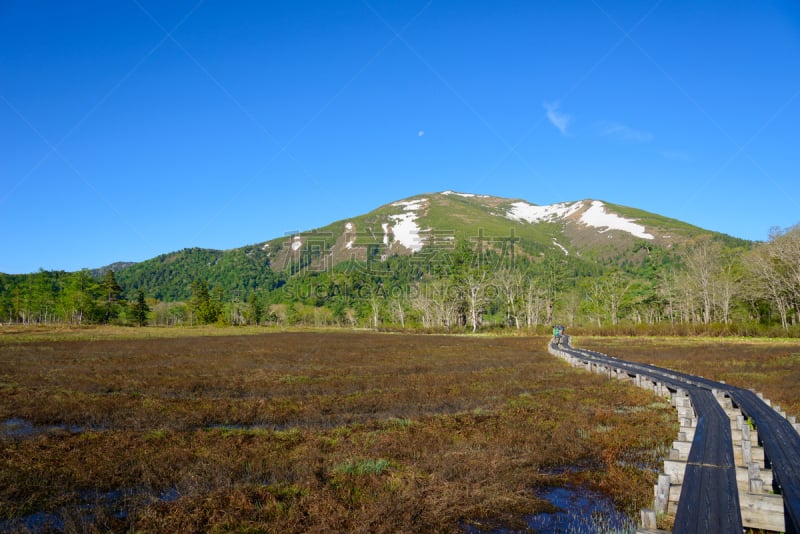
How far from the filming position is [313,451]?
11133mm

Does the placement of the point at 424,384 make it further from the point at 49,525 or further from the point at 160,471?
the point at 49,525

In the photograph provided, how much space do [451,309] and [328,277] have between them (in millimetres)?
83100

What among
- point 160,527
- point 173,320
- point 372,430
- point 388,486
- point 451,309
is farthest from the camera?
point 173,320

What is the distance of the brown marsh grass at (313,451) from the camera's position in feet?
25.6

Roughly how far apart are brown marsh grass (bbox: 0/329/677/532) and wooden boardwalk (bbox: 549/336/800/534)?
1173 mm

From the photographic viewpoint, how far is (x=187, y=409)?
16.7 m

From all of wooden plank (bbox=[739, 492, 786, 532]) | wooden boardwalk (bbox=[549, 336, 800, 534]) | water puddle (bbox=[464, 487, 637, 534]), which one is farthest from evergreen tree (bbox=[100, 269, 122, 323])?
wooden plank (bbox=[739, 492, 786, 532])

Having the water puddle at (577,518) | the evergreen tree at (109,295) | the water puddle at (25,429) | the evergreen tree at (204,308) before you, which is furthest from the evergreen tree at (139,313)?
the water puddle at (577,518)

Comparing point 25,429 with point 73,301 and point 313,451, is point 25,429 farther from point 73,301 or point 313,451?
point 73,301

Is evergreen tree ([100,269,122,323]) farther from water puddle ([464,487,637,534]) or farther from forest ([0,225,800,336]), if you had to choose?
water puddle ([464,487,637,534])

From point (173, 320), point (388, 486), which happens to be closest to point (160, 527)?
point (388, 486)

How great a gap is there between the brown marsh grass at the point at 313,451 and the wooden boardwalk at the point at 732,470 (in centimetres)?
117

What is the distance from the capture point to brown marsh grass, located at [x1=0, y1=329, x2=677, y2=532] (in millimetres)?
7789

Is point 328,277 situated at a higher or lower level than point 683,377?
higher
